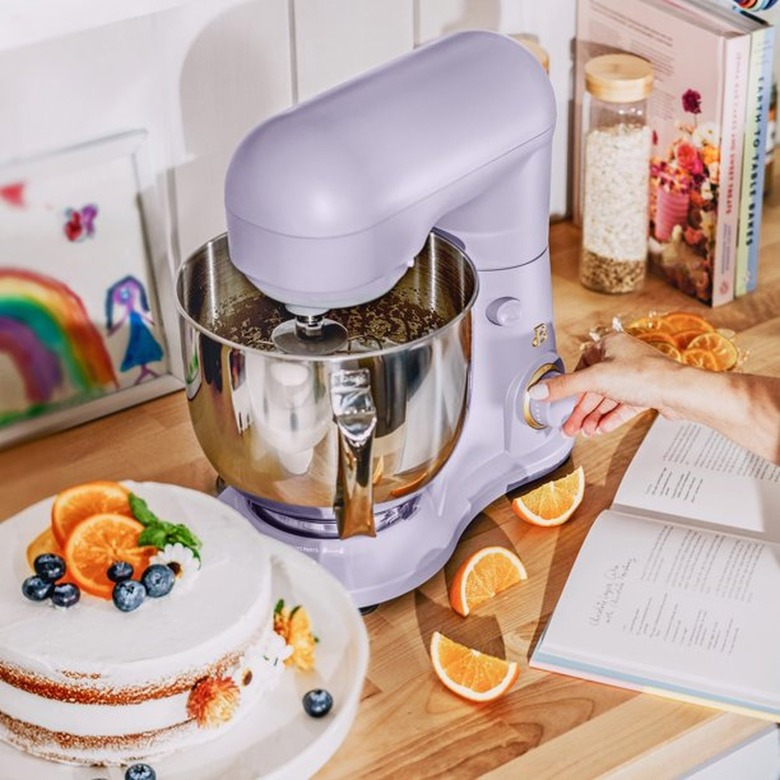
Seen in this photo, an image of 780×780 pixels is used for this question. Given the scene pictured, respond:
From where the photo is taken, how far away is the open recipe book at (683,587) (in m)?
1.15

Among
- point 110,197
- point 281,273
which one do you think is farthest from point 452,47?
point 110,197

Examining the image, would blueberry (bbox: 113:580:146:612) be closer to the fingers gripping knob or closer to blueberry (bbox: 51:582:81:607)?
blueberry (bbox: 51:582:81:607)

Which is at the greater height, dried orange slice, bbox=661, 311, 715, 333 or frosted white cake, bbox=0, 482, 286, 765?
frosted white cake, bbox=0, 482, 286, 765

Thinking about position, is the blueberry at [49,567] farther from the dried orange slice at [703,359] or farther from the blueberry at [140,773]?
Answer: the dried orange slice at [703,359]

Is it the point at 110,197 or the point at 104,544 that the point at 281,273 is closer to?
the point at 104,544

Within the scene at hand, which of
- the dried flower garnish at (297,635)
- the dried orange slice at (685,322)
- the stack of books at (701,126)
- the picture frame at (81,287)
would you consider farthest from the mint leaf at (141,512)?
the stack of books at (701,126)

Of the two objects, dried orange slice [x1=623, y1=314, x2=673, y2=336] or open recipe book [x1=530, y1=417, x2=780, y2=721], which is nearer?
open recipe book [x1=530, y1=417, x2=780, y2=721]

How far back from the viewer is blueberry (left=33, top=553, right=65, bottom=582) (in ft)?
3.48

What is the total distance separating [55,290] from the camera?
1427 millimetres

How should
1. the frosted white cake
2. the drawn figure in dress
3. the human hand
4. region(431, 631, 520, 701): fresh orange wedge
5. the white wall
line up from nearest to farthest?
1. the frosted white cake
2. region(431, 631, 520, 701): fresh orange wedge
3. the human hand
4. the white wall
5. the drawn figure in dress

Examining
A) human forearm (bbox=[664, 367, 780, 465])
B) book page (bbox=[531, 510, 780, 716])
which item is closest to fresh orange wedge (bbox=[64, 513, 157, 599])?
book page (bbox=[531, 510, 780, 716])

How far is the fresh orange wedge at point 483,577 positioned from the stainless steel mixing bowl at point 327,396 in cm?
8

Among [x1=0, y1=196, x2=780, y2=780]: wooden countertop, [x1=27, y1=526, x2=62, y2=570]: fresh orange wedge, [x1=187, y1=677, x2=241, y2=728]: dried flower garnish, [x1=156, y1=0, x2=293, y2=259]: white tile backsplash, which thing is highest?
[x1=156, y1=0, x2=293, y2=259]: white tile backsplash

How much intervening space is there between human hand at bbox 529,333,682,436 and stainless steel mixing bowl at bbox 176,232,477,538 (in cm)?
12
